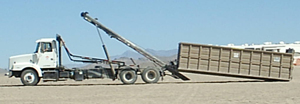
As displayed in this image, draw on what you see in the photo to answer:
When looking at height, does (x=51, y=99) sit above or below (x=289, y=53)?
below

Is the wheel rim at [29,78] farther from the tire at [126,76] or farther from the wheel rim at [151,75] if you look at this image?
the wheel rim at [151,75]

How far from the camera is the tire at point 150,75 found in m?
27.1

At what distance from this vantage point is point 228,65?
27.3 metres

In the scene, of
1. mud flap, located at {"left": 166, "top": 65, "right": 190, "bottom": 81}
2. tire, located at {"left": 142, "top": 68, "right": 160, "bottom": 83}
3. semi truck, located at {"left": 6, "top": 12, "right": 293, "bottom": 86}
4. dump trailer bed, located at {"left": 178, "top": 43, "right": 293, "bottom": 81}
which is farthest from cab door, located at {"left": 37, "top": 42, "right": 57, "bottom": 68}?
dump trailer bed, located at {"left": 178, "top": 43, "right": 293, "bottom": 81}

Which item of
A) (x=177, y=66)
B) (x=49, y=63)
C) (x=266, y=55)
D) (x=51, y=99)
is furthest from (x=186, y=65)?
(x=51, y=99)

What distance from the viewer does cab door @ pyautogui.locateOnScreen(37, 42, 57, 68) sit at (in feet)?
88.7

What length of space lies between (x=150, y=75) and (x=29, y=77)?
6411mm

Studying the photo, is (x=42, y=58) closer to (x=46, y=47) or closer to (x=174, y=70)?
(x=46, y=47)

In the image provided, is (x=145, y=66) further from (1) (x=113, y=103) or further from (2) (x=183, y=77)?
(1) (x=113, y=103)

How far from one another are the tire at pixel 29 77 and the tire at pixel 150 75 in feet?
18.8

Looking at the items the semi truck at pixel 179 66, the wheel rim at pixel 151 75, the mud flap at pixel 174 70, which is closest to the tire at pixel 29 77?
the semi truck at pixel 179 66

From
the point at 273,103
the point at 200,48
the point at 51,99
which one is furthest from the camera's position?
the point at 200,48

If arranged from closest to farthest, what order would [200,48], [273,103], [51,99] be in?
[273,103], [51,99], [200,48]

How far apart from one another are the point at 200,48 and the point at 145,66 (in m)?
3.26
